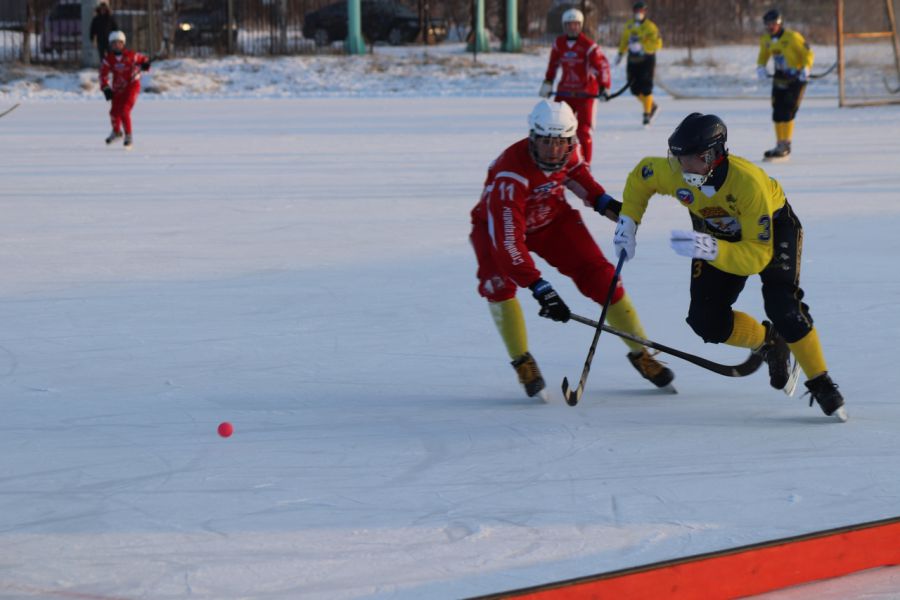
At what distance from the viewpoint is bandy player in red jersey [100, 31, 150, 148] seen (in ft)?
39.9

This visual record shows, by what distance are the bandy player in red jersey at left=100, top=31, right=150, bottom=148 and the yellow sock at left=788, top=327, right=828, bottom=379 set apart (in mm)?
9353

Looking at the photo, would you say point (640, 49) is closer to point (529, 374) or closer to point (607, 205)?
point (607, 205)

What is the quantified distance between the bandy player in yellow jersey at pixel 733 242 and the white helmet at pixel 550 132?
0.24m

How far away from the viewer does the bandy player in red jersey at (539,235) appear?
13.2ft

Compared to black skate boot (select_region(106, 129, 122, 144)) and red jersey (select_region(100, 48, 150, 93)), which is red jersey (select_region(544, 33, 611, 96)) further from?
black skate boot (select_region(106, 129, 122, 144))

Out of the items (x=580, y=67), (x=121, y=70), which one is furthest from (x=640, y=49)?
(x=121, y=70)

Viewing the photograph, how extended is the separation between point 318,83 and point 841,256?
15.7 m

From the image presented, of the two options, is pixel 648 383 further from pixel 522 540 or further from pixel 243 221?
pixel 243 221

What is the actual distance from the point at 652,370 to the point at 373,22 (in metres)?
23.2

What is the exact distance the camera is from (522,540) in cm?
292

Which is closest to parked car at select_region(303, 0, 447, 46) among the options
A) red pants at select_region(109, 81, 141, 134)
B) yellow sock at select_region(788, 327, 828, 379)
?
red pants at select_region(109, 81, 141, 134)

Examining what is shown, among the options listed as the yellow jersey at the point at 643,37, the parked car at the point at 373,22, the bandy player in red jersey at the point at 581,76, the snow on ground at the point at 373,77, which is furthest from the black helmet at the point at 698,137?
the parked car at the point at 373,22

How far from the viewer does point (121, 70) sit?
40.4ft

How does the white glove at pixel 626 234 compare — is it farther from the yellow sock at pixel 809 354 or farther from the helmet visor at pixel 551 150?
the yellow sock at pixel 809 354
